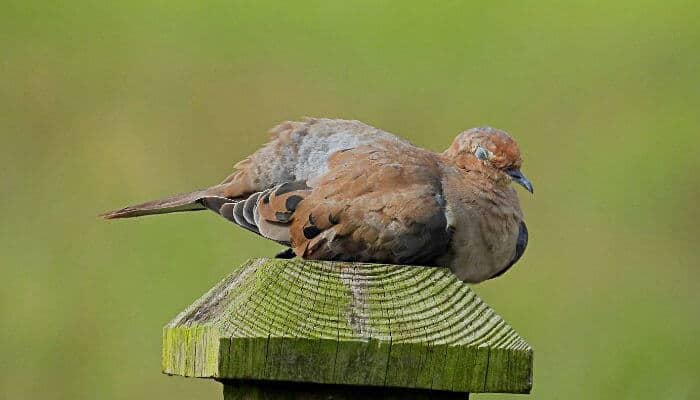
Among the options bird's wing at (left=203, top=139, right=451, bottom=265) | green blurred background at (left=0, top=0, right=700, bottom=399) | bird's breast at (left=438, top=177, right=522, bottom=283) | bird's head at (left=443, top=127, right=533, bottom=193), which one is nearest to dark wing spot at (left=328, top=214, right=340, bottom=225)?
bird's wing at (left=203, top=139, right=451, bottom=265)

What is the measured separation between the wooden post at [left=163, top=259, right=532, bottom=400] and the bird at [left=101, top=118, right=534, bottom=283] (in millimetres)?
798

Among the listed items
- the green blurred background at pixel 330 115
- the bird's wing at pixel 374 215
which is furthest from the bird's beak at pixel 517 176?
the green blurred background at pixel 330 115

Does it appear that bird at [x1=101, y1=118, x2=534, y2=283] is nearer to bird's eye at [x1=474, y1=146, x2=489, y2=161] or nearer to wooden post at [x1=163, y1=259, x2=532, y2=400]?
bird's eye at [x1=474, y1=146, x2=489, y2=161]

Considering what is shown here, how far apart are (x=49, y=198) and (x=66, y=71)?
5.03ft

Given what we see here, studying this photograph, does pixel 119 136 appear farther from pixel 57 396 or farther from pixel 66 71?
pixel 57 396

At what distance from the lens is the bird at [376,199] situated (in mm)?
3811

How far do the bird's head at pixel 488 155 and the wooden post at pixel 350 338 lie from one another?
165 centimetres

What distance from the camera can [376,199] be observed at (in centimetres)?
388

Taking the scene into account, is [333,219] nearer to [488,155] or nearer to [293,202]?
[293,202]

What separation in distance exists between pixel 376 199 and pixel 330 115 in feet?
16.3

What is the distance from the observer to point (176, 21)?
10875mm

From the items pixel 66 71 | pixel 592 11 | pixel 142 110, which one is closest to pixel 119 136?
pixel 142 110

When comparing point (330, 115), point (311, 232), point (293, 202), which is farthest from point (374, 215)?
point (330, 115)

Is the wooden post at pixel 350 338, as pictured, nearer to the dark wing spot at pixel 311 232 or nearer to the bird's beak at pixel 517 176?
the dark wing spot at pixel 311 232
